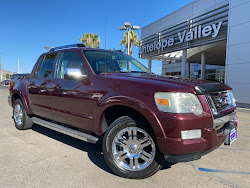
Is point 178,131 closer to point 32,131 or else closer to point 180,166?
point 180,166

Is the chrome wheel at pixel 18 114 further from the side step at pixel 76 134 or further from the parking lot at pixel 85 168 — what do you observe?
the side step at pixel 76 134

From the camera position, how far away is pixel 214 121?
235 cm

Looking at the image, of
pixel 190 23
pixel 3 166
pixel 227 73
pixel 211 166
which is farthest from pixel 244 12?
pixel 3 166

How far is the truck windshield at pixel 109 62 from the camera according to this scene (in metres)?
3.32

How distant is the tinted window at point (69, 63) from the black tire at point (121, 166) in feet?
3.65

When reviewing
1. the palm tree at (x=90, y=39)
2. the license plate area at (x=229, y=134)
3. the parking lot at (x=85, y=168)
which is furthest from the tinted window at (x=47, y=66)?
the palm tree at (x=90, y=39)

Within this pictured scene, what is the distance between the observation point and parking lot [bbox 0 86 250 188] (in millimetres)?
2529

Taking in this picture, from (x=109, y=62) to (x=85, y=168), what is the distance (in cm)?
186

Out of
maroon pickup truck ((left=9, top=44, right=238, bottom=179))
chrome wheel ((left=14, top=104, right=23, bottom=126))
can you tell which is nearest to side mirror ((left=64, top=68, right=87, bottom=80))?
maroon pickup truck ((left=9, top=44, right=238, bottom=179))

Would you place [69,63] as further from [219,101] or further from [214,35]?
[214,35]

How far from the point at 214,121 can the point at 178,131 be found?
49 centimetres

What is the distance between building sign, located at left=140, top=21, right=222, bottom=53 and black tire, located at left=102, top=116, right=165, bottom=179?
13408 mm

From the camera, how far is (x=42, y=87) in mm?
3986

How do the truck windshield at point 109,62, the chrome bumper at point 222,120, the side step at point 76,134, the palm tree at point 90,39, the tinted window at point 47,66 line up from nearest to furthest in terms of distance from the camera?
the chrome bumper at point 222,120
the side step at point 76,134
the truck windshield at point 109,62
the tinted window at point 47,66
the palm tree at point 90,39
